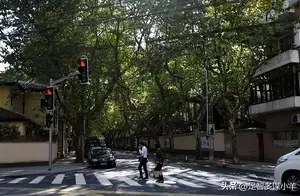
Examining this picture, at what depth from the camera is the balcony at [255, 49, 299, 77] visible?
1150 inches

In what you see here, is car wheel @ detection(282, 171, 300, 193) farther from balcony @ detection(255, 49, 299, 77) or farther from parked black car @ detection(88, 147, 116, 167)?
parked black car @ detection(88, 147, 116, 167)

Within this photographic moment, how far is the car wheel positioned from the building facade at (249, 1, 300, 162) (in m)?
16.3

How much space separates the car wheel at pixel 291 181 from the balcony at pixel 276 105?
16227 mm

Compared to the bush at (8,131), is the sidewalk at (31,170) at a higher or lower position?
lower

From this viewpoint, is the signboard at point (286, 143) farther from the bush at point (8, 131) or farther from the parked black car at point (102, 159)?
the bush at point (8, 131)

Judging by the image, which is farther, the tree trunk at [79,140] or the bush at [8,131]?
the tree trunk at [79,140]

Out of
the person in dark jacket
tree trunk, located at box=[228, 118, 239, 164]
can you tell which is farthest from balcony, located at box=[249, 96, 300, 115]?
the person in dark jacket

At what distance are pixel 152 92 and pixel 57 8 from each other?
75.3ft

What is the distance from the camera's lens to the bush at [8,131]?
107 ft

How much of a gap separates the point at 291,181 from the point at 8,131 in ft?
81.3

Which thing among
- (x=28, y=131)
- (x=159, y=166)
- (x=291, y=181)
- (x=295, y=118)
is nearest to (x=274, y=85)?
(x=295, y=118)

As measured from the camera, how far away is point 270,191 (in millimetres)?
13938

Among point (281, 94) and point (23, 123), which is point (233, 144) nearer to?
point (281, 94)

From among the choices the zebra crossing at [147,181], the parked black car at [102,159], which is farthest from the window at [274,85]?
the parked black car at [102,159]
